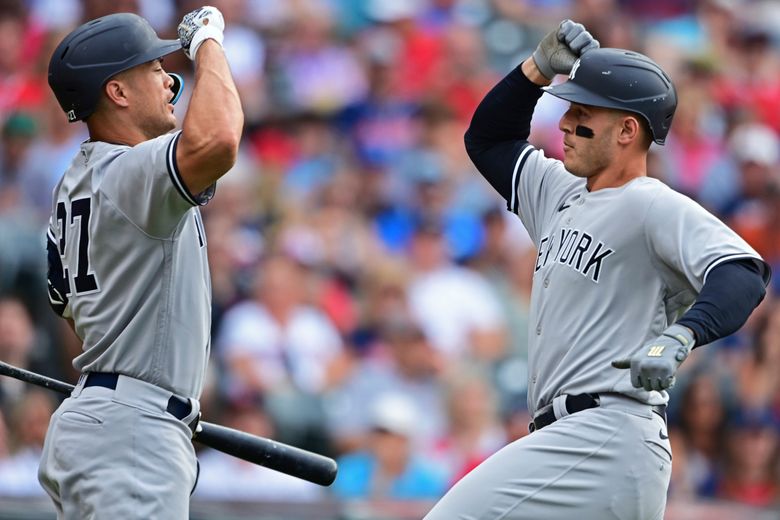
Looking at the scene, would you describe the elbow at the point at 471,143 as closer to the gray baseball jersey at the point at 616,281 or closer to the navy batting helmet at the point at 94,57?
the gray baseball jersey at the point at 616,281

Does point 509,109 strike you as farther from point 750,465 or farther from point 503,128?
point 750,465

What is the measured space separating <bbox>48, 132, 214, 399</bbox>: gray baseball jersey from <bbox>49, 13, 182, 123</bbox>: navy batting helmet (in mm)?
197

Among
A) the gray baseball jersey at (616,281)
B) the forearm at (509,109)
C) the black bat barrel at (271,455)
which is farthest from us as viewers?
the forearm at (509,109)

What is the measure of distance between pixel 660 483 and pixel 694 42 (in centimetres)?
848

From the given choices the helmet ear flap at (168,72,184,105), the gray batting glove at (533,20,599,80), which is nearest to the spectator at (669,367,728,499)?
the gray batting glove at (533,20,599,80)

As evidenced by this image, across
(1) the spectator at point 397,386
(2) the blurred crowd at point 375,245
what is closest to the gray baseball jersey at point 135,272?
(2) the blurred crowd at point 375,245

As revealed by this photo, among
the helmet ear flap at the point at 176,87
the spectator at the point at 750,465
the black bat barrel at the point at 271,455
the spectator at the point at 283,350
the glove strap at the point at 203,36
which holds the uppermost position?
the glove strap at the point at 203,36

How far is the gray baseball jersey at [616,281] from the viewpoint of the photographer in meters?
4.31

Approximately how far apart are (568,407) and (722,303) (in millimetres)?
635

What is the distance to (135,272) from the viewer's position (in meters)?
4.32

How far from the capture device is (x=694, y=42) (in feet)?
40.1

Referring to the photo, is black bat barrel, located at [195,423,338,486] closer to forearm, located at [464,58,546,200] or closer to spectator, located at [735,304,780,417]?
forearm, located at [464,58,546,200]

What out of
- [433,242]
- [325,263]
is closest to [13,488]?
[325,263]

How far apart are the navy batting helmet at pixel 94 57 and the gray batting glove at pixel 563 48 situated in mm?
1391
